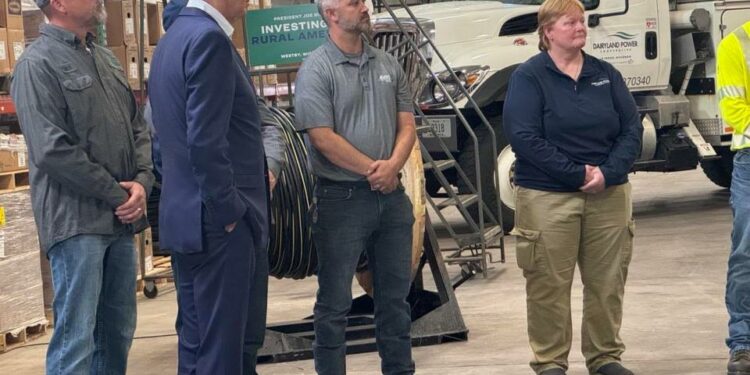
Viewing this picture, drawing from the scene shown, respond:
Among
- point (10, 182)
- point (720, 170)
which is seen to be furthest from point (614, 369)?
point (720, 170)

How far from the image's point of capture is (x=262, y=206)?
4723mm

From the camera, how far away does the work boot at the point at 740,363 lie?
20.2ft

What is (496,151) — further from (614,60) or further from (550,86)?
(550,86)

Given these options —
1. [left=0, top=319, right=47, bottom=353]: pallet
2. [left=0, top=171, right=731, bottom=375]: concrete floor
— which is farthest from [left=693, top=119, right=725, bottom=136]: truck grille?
[left=0, top=319, right=47, bottom=353]: pallet

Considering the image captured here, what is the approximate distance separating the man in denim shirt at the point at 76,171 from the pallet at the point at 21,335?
3240 mm

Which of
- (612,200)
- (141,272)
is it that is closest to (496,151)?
(141,272)

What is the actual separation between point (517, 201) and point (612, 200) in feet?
1.56

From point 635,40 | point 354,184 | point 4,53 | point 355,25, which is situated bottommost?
point 354,184

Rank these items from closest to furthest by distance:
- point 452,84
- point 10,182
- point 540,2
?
1. point 10,182
2. point 452,84
3. point 540,2

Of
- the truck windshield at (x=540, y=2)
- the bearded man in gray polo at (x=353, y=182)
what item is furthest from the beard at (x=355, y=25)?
the truck windshield at (x=540, y=2)

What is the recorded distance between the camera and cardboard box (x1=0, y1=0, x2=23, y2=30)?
8242mm

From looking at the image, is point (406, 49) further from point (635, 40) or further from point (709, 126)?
point (709, 126)

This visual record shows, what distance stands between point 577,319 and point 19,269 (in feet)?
11.8

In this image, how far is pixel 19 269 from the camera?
8.24 metres
